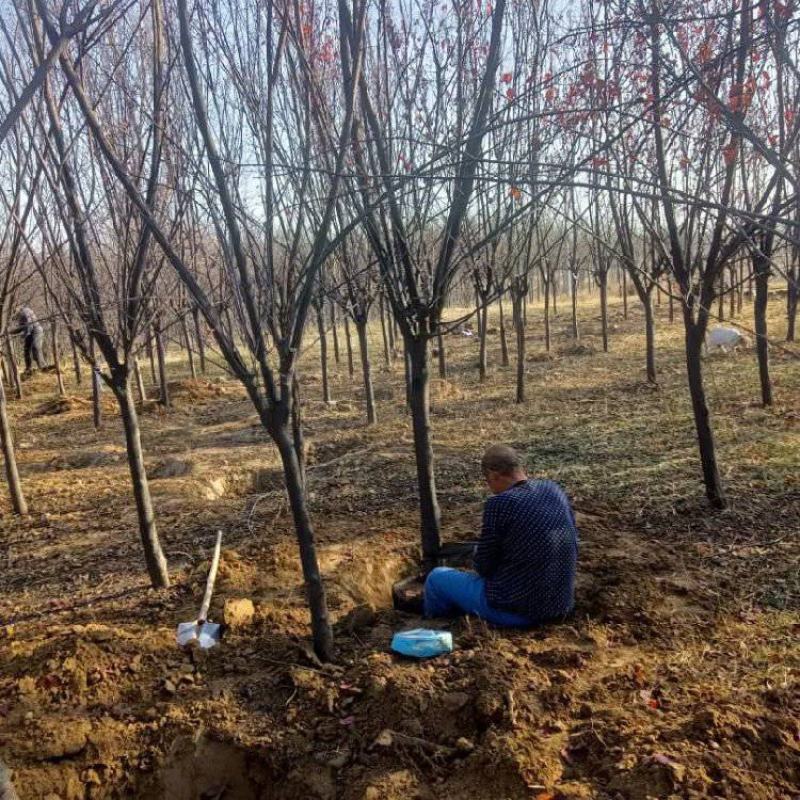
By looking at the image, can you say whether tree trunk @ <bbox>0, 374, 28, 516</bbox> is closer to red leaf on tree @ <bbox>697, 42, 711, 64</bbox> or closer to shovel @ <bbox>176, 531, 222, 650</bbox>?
shovel @ <bbox>176, 531, 222, 650</bbox>

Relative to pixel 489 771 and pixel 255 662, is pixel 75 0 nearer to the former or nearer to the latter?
pixel 255 662

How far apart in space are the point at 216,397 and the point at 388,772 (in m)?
11.8

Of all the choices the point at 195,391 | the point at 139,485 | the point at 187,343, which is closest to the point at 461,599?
the point at 139,485

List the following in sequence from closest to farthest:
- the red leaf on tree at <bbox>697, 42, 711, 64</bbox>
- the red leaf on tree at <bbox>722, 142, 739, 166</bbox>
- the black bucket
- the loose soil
Answer: 1. the loose soil
2. the red leaf on tree at <bbox>697, 42, 711, 64</bbox>
3. the black bucket
4. the red leaf on tree at <bbox>722, 142, 739, 166</bbox>

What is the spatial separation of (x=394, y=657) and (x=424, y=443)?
1411mm

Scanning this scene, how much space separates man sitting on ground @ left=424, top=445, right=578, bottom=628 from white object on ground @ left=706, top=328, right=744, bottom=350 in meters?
11.2

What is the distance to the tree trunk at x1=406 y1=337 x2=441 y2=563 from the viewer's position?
3.94m

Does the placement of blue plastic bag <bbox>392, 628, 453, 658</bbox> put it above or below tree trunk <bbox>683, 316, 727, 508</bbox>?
below

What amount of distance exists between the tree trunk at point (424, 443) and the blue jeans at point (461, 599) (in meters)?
0.63

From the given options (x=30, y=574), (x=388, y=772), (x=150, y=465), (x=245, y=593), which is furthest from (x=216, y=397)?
(x=388, y=772)

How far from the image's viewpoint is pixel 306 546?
290cm

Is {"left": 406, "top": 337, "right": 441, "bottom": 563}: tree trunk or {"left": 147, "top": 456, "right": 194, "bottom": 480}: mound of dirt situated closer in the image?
{"left": 406, "top": 337, "right": 441, "bottom": 563}: tree trunk

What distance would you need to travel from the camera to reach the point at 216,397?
1344 centimetres

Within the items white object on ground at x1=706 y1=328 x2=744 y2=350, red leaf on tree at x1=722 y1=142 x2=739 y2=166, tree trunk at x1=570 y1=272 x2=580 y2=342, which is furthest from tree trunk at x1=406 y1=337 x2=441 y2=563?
tree trunk at x1=570 y1=272 x2=580 y2=342
